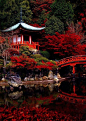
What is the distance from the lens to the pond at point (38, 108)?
10.8 metres

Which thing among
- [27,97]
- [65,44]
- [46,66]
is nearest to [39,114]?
[27,97]

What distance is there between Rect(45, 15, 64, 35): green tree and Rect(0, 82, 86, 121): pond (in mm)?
14559

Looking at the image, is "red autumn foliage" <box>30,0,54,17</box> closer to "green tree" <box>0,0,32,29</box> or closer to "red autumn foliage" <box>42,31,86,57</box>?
"green tree" <box>0,0,32,29</box>

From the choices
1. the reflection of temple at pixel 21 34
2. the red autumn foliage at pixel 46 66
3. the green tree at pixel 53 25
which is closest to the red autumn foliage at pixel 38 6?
the green tree at pixel 53 25

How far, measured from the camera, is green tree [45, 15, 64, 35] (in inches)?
1145

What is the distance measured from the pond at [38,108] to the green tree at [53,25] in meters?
14.6

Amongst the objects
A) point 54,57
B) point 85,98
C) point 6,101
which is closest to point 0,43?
point 54,57

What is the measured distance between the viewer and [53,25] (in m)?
29.5

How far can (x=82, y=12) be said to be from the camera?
35.4 meters

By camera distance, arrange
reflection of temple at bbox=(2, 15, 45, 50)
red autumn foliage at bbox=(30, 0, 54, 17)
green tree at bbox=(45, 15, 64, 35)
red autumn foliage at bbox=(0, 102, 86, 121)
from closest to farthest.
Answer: red autumn foliage at bbox=(0, 102, 86, 121)
reflection of temple at bbox=(2, 15, 45, 50)
green tree at bbox=(45, 15, 64, 35)
red autumn foliage at bbox=(30, 0, 54, 17)

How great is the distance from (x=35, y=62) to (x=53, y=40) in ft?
19.8

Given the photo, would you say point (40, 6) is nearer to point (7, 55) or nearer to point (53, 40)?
point (53, 40)

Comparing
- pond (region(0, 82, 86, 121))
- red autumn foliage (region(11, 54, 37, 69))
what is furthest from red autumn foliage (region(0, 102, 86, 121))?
red autumn foliage (region(11, 54, 37, 69))

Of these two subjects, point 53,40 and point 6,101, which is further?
point 53,40
